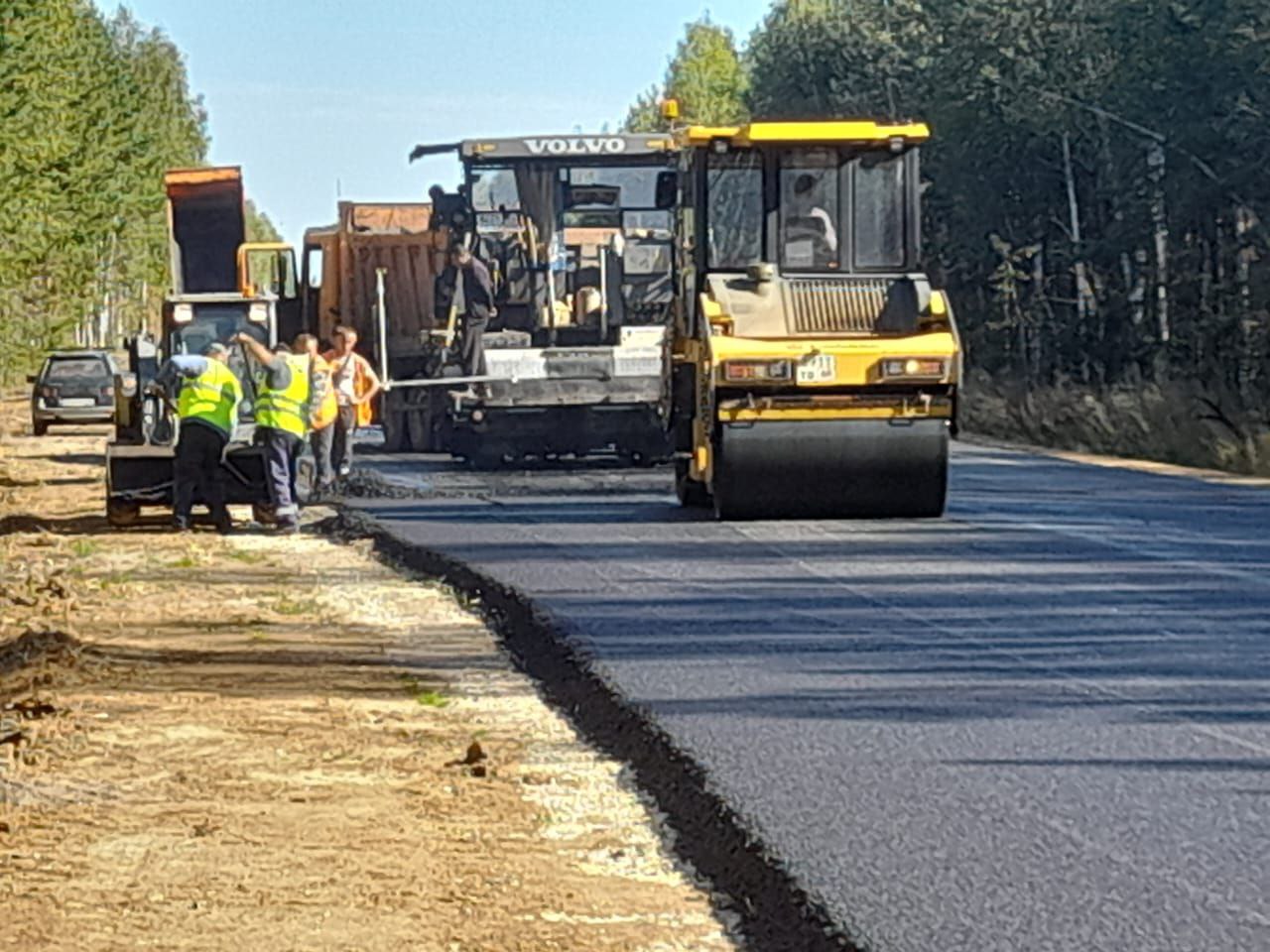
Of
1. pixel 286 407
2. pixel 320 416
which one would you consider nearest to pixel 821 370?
pixel 286 407

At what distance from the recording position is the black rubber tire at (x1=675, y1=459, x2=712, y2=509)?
2056cm

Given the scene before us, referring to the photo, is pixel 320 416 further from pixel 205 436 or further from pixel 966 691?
pixel 966 691

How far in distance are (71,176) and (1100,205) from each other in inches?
1178

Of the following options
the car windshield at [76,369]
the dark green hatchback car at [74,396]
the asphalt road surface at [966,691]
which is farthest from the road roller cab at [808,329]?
the car windshield at [76,369]

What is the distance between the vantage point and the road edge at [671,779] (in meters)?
7.02

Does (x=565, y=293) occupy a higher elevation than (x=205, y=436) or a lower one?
higher

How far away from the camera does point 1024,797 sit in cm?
845

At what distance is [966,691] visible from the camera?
1084cm

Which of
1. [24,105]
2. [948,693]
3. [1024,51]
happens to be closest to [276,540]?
[948,693]

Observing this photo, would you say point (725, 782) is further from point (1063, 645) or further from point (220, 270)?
point (220, 270)

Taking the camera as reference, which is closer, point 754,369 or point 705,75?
point 754,369

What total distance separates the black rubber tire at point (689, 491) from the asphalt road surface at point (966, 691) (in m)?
0.13

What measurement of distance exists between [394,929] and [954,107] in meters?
50.3

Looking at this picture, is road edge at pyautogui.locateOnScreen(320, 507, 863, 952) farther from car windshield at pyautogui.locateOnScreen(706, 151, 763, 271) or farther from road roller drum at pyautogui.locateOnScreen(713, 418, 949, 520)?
car windshield at pyautogui.locateOnScreen(706, 151, 763, 271)
